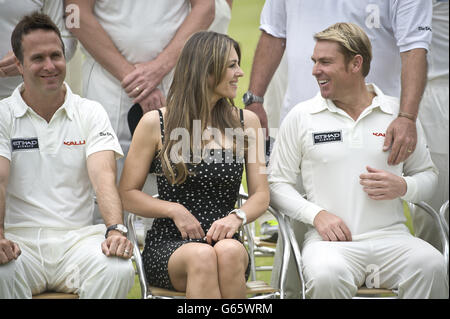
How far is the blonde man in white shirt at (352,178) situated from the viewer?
3.48m

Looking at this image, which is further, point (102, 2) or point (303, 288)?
point (102, 2)

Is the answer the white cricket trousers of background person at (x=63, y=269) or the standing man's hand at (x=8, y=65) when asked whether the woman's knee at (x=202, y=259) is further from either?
the standing man's hand at (x=8, y=65)

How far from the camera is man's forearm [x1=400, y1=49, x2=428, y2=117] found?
150 inches

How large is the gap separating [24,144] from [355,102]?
1.68 m

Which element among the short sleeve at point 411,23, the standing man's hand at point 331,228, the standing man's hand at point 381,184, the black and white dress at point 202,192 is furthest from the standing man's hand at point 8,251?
the short sleeve at point 411,23

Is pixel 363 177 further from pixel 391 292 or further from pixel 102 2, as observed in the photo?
pixel 102 2

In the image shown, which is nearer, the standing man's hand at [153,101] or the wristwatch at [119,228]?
the wristwatch at [119,228]

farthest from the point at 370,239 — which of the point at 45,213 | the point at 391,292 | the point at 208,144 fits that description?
the point at 45,213

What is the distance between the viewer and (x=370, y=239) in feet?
11.9

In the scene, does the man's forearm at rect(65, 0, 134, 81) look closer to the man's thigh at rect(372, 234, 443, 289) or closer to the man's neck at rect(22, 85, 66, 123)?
the man's neck at rect(22, 85, 66, 123)

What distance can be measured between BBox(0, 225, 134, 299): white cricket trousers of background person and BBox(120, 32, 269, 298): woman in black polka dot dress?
218mm

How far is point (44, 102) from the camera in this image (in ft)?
11.8

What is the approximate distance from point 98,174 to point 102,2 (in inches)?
48.2

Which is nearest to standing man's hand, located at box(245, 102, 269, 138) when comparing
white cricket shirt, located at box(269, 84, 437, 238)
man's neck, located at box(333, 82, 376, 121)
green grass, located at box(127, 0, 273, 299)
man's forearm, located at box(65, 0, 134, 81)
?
green grass, located at box(127, 0, 273, 299)
